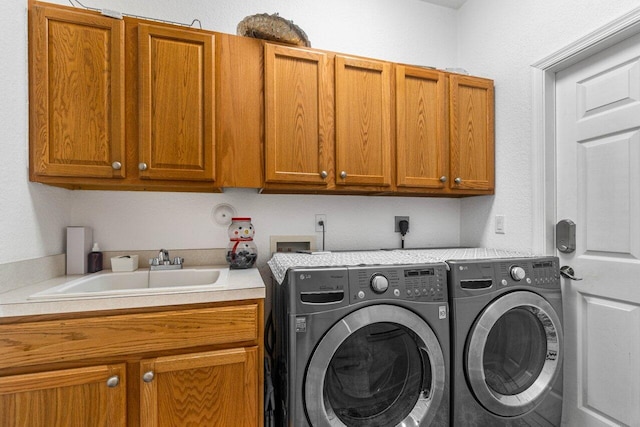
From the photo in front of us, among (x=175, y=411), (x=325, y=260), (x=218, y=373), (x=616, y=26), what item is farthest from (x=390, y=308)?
(x=616, y=26)

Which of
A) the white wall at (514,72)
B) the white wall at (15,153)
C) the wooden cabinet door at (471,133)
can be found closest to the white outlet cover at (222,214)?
the white wall at (15,153)

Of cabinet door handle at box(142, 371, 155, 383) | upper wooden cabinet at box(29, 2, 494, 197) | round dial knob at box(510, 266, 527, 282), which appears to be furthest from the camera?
round dial knob at box(510, 266, 527, 282)

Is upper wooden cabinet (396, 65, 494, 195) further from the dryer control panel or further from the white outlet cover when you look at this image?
the white outlet cover

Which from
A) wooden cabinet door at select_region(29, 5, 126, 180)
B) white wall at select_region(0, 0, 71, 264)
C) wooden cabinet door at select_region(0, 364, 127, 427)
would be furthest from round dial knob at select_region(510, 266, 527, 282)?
white wall at select_region(0, 0, 71, 264)

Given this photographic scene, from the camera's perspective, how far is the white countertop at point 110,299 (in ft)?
3.33

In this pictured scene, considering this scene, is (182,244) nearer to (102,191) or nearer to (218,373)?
(102,191)

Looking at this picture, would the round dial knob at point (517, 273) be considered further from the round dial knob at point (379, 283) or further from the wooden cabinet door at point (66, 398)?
the wooden cabinet door at point (66, 398)

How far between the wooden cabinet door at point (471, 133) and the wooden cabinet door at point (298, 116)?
2.76 feet

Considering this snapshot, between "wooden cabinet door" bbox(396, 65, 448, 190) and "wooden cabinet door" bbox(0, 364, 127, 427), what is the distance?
1660 mm

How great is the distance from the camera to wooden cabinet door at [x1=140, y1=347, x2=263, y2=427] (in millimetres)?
1119

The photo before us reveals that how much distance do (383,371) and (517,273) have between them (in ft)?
2.64

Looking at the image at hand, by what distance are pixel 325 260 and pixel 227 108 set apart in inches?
36.8

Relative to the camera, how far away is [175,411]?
1.14m

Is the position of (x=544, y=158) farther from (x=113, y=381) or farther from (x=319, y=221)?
(x=113, y=381)
